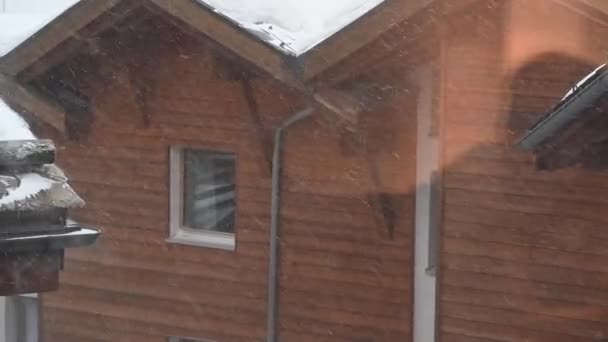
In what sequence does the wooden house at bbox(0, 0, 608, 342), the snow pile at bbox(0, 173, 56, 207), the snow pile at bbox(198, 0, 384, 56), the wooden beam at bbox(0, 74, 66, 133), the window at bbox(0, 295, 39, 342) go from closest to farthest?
the snow pile at bbox(0, 173, 56, 207)
the wooden house at bbox(0, 0, 608, 342)
the snow pile at bbox(198, 0, 384, 56)
the wooden beam at bbox(0, 74, 66, 133)
the window at bbox(0, 295, 39, 342)

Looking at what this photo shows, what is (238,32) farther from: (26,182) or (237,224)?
(26,182)

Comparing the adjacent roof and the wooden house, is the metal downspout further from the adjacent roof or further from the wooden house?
the adjacent roof

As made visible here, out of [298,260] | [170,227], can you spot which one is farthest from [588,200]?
[170,227]

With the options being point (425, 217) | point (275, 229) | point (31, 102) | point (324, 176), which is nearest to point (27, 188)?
point (425, 217)

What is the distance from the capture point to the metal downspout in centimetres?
824

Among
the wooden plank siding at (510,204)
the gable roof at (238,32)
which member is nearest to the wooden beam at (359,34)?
the gable roof at (238,32)

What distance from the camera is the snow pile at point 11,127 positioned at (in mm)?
2654

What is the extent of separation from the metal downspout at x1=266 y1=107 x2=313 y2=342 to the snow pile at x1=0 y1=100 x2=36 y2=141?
5.38 m

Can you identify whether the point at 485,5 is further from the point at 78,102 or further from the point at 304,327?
the point at 78,102

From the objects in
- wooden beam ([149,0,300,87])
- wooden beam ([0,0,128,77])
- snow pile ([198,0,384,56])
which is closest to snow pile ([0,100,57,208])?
snow pile ([198,0,384,56])

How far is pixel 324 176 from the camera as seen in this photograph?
26.9 feet

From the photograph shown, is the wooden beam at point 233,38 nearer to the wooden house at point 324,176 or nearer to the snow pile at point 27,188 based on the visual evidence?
the wooden house at point 324,176

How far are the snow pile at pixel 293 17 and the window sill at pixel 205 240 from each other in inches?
67.0

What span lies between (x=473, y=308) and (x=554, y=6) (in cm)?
203
